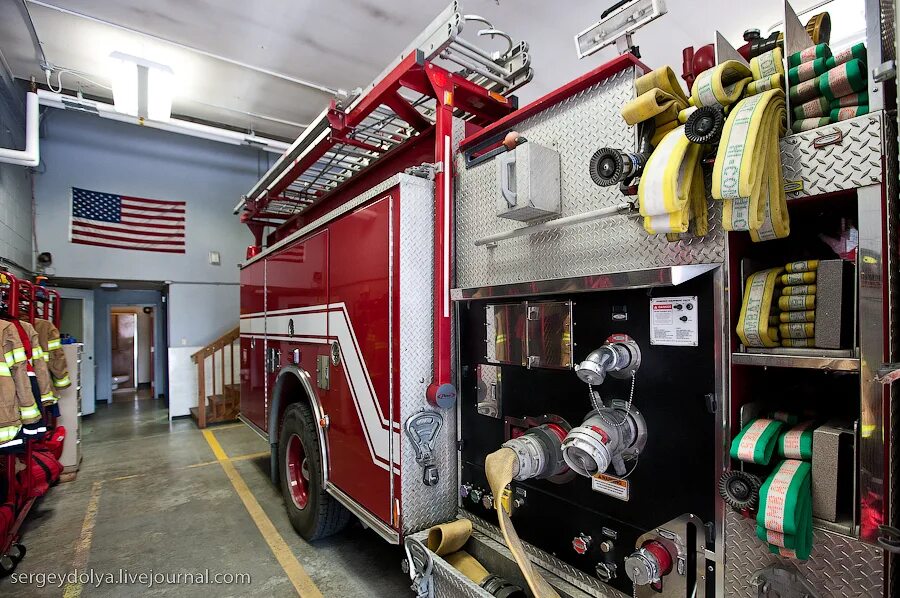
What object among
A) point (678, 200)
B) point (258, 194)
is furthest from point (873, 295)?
point (258, 194)

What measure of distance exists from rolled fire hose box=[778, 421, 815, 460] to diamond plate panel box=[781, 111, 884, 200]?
0.73 meters

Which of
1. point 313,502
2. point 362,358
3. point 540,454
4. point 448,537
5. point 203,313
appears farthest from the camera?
point 203,313

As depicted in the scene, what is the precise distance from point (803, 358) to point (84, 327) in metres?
12.0

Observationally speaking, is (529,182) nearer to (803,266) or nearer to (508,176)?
(508,176)

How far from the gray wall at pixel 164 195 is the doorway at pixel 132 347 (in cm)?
625

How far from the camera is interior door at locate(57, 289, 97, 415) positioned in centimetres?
934

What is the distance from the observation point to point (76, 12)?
4848mm

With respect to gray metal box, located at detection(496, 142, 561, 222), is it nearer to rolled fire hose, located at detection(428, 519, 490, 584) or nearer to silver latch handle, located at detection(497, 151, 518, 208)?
silver latch handle, located at detection(497, 151, 518, 208)

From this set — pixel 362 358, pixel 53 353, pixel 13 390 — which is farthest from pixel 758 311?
pixel 53 353

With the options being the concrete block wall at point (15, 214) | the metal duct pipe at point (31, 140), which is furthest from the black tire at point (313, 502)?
the concrete block wall at point (15, 214)

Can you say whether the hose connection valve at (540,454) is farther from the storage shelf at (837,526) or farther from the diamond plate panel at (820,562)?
the storage shelf at (837,526)

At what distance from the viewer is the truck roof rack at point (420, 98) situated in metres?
2.47

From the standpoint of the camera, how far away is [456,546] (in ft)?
7.73

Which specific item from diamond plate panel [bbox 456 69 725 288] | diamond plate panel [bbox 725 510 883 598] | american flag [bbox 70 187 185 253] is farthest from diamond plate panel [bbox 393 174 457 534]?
american flag [bbox 70 187 185 253]
